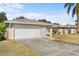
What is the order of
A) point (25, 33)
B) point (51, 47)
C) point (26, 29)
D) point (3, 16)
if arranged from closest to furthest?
point (3, 16) < point (51, 47) < point (25, 33) < point (26, 29)

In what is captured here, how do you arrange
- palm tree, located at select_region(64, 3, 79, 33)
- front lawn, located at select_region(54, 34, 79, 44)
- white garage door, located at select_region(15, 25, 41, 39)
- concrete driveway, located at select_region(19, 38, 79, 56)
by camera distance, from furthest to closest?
white garage door, located at select_region(15, 25, 41, 39), front lawn, located at select_region(54, 34, 79, 44), concrete driveway, located at select_region(19, 38, 79, 56), palm tree, located at select_region(64, 3, 79, 33)

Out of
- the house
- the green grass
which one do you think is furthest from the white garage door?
the green grass

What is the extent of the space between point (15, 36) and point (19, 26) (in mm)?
400

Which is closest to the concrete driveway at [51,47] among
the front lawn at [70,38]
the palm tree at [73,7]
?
the front lawn at [70,38]

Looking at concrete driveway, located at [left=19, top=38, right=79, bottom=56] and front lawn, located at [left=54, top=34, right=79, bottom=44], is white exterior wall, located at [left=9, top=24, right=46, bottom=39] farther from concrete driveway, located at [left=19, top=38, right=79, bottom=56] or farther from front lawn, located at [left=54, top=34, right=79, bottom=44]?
front lawn, located at [left=54, top=34, right=79, bottom=44]

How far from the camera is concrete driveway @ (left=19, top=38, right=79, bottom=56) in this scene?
452 inches

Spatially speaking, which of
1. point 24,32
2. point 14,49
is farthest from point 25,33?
point 14,49

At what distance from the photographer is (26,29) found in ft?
39.3

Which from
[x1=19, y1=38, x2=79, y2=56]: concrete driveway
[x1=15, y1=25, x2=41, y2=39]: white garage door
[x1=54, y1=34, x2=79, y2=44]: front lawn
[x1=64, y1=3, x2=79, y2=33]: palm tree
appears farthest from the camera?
[x1=15, y1=25, x2=41, y2=39]: white garage door

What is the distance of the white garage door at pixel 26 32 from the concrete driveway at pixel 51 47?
0.18 meters

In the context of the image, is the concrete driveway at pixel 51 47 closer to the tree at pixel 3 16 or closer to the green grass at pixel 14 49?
the green grass at pixel 14 49

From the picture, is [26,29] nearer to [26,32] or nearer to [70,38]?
[26,32]

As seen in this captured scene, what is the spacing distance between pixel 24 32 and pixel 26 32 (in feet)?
0.25

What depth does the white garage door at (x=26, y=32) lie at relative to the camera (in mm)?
11812
